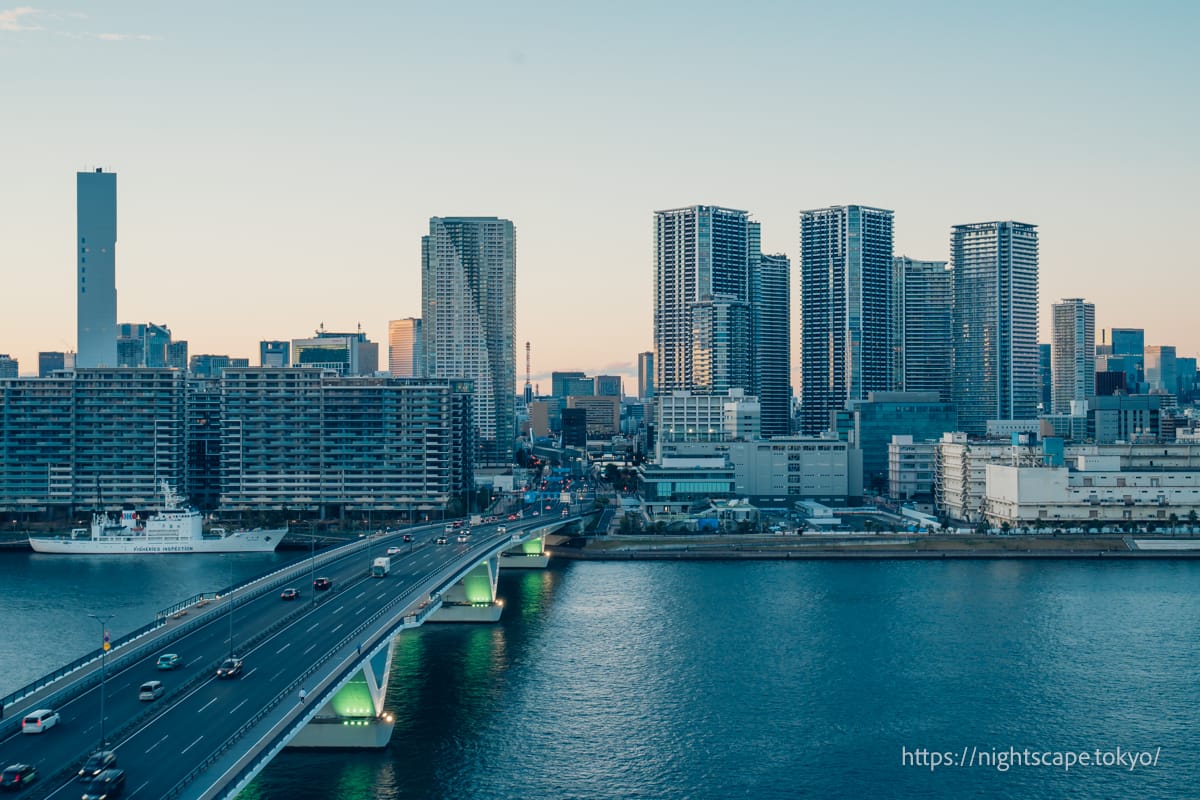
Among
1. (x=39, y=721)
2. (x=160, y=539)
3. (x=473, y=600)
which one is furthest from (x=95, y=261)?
(x=39, y=721)

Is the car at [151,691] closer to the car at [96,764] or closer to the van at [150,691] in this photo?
the van at [150,691]

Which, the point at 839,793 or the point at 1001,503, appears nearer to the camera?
the point at 839,793

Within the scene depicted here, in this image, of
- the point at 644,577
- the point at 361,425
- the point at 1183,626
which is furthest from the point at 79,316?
the point at 1183,626

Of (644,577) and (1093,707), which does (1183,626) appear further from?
(644,577)

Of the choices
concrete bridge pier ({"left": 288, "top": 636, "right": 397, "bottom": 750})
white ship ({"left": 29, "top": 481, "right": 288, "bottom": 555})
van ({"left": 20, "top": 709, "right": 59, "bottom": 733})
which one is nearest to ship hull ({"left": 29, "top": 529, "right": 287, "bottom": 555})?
white ship ({"left": 29, "top": 481, "right": 288, "bottom": 555})

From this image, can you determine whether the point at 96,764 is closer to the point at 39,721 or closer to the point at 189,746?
the point at 189,746

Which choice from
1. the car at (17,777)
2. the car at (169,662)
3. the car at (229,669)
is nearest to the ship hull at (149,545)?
the car at (169,662)
